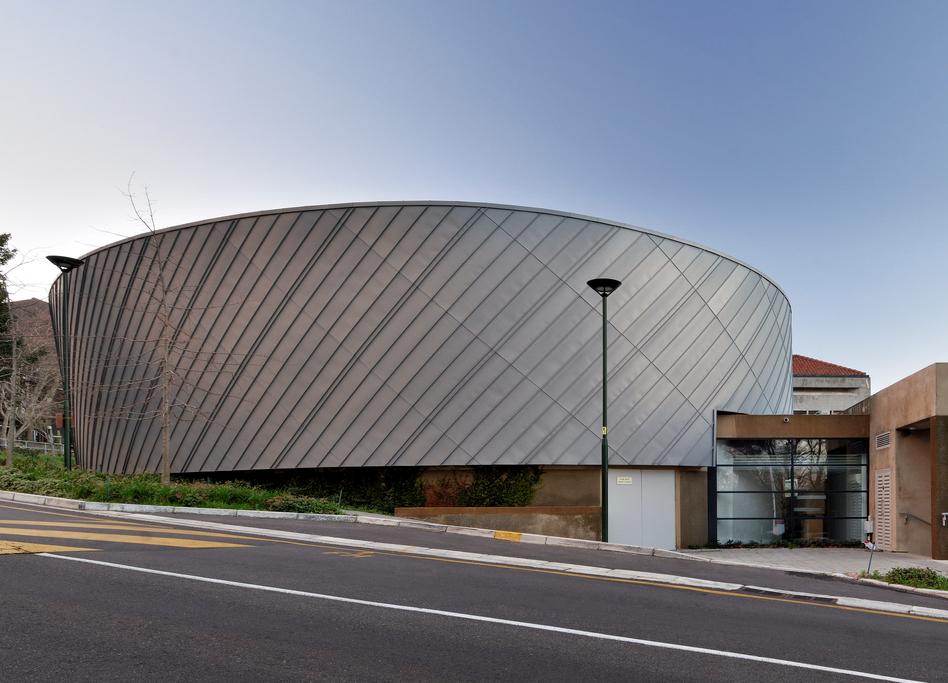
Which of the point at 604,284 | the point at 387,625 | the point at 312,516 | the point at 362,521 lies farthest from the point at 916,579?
the point at 312,516

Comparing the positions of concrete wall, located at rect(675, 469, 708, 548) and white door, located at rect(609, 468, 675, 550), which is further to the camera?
concrete wall, located at rect(675, 469, 708, 548)

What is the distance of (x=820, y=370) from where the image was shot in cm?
6031

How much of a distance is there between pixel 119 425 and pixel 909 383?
28.1 m

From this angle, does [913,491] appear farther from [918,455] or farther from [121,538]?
[121,538]

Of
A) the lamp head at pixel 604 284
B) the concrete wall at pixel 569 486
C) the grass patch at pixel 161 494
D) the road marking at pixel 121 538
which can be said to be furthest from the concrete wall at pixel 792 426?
the road marking at pixel 121 538

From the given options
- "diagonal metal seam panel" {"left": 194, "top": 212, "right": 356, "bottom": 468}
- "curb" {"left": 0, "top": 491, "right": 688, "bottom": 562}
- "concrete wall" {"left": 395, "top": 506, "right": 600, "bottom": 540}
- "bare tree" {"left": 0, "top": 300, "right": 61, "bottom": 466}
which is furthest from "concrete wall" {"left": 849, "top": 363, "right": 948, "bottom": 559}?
"bare tree" {"left": 0, "top": 300, "right": 61, "bottom": 466}

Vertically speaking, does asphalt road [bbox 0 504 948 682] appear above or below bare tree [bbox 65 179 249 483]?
below

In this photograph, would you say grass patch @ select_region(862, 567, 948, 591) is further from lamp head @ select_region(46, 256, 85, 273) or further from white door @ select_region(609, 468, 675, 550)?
lamp head @ select_region(46, 256, 85, 273)

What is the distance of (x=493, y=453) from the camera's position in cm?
2661

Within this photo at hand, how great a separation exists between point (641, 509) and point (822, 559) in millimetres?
7329

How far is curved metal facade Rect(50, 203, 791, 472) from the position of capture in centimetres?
2692

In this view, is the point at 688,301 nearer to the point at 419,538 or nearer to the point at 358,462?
the point at 358,462

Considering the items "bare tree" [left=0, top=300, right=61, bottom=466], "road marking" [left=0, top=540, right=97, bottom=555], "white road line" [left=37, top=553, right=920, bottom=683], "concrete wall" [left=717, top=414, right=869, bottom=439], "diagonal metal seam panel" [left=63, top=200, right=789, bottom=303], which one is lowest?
"white road line" [left=37, top=553, right=920, bottom=683]

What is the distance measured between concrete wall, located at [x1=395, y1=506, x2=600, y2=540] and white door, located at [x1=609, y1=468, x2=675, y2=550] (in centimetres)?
199
